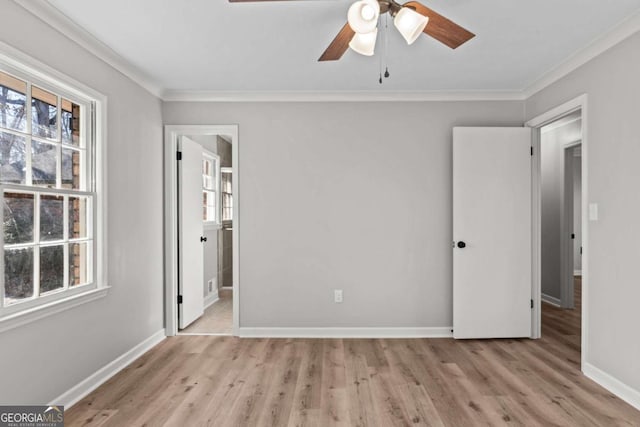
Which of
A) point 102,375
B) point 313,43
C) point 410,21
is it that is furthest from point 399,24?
point 102,375

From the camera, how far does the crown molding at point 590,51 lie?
2.46m

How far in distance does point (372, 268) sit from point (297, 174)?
121cm

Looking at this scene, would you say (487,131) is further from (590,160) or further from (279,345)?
(279,345)

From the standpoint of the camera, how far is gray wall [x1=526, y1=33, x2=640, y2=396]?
8.13 ft

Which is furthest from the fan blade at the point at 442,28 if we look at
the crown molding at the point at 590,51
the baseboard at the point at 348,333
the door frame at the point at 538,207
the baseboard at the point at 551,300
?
the baseboard at the point at 551,300

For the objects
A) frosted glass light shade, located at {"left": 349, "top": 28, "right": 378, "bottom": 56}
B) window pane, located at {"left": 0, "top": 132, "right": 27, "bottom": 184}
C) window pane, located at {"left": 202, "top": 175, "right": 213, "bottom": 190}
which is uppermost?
frosted glass light shade, located at {"left": 349, "top": 28, "right": 378, "bottom": 56}

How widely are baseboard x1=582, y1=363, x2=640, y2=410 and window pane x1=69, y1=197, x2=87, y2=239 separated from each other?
3.82 meters

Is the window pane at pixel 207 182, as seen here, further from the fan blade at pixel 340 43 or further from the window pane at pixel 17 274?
the fan blade at pixel 340 43

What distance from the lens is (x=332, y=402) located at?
248 cm

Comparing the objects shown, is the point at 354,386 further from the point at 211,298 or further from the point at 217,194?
the point at 217,194

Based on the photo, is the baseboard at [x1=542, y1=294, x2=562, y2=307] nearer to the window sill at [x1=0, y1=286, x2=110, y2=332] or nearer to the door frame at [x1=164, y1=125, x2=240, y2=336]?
the door frame at [x1=164, y1=125, x2=240, y2=336]

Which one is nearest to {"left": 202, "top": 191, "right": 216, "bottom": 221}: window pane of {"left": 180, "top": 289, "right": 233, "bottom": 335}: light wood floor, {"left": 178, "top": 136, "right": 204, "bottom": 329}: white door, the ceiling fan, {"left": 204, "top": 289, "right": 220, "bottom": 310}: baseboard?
{"left": 178, "top": 136, "right": 204, "bottom": 329}: white door

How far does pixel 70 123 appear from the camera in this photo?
102 inches

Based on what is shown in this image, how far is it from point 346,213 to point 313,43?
Result: 1688 millimetres
